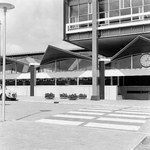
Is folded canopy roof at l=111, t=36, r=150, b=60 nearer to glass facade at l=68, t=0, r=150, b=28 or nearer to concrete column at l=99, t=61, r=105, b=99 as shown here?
concrete column at l=99, t=61, r=105, b=99

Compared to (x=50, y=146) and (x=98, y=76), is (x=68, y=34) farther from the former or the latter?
(x=50, y=146)

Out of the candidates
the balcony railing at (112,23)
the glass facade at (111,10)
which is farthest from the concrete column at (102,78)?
the glass facade at (111,10)

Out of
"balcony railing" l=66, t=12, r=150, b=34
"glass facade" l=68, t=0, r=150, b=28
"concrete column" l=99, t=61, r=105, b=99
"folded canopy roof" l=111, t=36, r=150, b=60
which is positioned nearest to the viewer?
"folded canopy roof" l=111, t=36, r=150, b=60

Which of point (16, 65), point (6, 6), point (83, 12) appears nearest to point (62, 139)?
point (6, 6)

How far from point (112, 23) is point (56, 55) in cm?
924

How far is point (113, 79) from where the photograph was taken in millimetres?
28047

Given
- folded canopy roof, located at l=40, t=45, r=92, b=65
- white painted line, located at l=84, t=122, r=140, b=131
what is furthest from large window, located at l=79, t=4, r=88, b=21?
white painted line, located at l=84, t=122, r=140, b=131

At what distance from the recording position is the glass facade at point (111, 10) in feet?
86.7

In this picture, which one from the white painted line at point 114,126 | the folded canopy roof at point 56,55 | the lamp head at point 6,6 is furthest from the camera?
the folded canopy roof at point 56,55

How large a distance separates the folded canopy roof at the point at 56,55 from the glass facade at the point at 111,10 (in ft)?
12.9

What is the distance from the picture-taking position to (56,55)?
109 feet

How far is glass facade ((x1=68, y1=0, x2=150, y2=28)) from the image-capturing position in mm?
26433

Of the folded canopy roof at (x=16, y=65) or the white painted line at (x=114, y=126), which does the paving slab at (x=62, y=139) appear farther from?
the folded canopy roof at (x=16, y=65)

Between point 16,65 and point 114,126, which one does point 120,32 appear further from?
point 114,126
